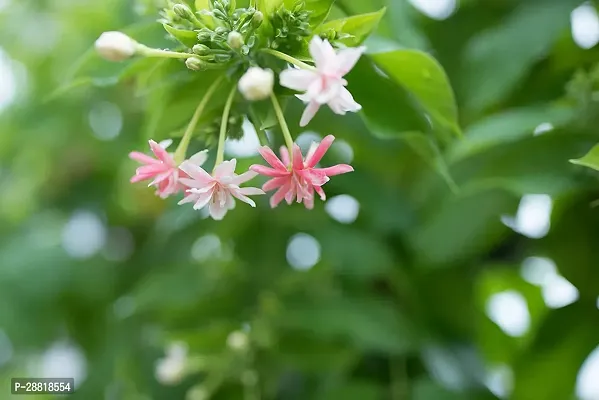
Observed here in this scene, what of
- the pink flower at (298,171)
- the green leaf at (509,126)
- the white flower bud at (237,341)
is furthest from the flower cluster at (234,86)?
the white flower bud at (237,341)

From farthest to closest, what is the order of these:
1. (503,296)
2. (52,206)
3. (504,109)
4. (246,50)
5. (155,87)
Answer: (52,206)
(503,296)
(504,109)
(155,87)
(246,50)

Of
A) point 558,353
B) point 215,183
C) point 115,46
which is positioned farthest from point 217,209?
point 558,353

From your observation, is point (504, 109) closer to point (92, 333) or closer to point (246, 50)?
point (246, 50)

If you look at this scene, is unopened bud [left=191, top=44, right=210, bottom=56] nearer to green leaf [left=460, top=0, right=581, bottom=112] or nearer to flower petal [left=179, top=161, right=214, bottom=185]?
flower petal [left=179, top=161, right=214, bottom=185]

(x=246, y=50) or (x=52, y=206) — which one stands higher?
(x=246, y=50)

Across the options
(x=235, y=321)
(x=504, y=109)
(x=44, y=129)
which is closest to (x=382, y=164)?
(x=504, y=109)

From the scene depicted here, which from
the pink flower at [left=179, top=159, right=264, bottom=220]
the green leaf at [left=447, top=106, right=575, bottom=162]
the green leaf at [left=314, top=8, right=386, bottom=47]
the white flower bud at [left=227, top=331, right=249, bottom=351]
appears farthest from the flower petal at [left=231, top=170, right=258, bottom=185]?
the white flower bud at [left=227, top=331, right=249, bottom=351]
